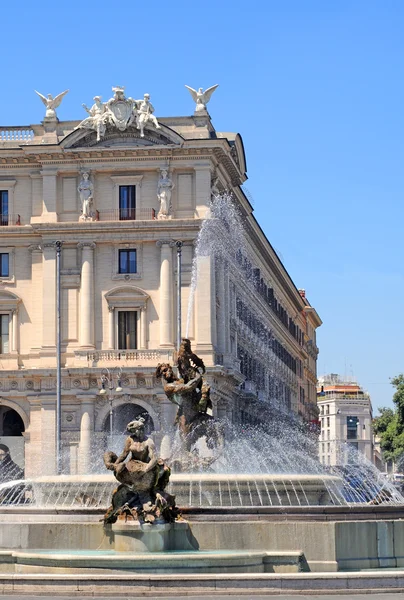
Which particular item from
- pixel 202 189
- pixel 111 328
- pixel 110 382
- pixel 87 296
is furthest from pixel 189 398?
pixel 202 189

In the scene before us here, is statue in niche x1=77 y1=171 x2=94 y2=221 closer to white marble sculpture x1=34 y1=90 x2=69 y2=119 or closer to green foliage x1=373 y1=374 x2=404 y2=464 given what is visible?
white marble sculpture x1=34 y1=90 x2=69 y2=119

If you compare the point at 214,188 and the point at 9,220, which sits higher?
the point at 214,188

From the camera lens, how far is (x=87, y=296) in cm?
6644

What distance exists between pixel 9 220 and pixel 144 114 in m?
9.03

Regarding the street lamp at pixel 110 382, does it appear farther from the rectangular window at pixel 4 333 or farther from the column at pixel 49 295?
the rectangular window at pixel 4 333

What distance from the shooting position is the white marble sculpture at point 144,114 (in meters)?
66.1

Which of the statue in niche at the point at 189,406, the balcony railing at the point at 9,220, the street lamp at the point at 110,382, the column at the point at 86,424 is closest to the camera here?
the statue in niche at the point at 189,406

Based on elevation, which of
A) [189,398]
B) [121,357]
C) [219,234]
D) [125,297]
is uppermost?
[219,234]

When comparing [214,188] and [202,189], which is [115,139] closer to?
[202,189]

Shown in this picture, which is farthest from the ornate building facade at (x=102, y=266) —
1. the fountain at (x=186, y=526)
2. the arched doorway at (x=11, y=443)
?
the fountain at (x=186, y=526)

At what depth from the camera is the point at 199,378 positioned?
30.6 meters

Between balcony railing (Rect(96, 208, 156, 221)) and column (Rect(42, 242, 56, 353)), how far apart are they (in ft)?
9.35

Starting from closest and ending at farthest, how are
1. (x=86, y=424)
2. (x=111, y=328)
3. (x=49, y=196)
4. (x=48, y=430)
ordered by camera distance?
(x=86, y=424) < (x=48, y=430) < (x=111, y=328) < (x=49, y=196)

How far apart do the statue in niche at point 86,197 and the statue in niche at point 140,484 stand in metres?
46.8
